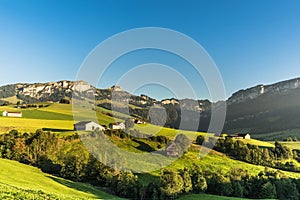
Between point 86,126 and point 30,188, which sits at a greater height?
point 86,126

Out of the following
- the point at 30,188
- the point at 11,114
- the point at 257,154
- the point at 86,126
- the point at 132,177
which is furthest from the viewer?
the point at 11,114

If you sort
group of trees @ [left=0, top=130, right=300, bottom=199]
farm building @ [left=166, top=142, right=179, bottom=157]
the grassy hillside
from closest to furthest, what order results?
the grassy hillside < group of trees @ [left=0, top=130, right=300, bottom=199] < farm building @ [left=166, top=142, right=179, bottom=157]

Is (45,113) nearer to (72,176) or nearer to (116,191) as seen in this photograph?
(72,176)

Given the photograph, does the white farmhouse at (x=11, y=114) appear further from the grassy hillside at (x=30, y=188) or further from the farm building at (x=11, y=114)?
the grassy hillside at (x=30, y=188)

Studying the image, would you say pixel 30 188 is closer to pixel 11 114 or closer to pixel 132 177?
pixel 132 177

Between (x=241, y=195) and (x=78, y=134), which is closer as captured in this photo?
(x=241, y=195)

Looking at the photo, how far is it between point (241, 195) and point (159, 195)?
17.8m

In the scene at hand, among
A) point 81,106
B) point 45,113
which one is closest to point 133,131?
point 45,113

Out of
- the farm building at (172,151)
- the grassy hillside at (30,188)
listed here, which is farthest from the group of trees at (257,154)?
the grassy hillside at (30,188)

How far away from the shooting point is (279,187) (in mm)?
64562

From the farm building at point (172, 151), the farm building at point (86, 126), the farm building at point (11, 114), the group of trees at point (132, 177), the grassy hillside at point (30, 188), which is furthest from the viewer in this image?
the farm building at point (11, 114)

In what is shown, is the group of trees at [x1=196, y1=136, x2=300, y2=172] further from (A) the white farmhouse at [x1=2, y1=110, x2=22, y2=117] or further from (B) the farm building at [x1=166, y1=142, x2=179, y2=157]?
(A) the white farmhouse at [x1=2, y1=110, x2=22, y2=117]

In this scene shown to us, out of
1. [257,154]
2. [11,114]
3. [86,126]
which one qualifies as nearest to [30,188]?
[86,126]

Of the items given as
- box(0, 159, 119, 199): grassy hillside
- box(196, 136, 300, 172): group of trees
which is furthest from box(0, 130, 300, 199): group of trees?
box(196, 136, 300, 172): group of trees
